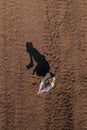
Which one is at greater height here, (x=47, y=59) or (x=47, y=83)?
(x=47, y=59)

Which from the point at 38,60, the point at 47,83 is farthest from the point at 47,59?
the point at 47,83

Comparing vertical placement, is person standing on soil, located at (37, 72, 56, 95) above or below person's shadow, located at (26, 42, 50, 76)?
below

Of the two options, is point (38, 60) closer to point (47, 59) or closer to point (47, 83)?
point (47, 59)

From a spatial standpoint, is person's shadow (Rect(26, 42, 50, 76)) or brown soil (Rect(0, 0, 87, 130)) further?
person's shadow (Rect(26, 42, 50, 76))

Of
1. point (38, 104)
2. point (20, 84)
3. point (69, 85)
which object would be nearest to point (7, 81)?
point (20, 84)

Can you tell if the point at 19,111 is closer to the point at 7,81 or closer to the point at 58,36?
the point at 7,81
